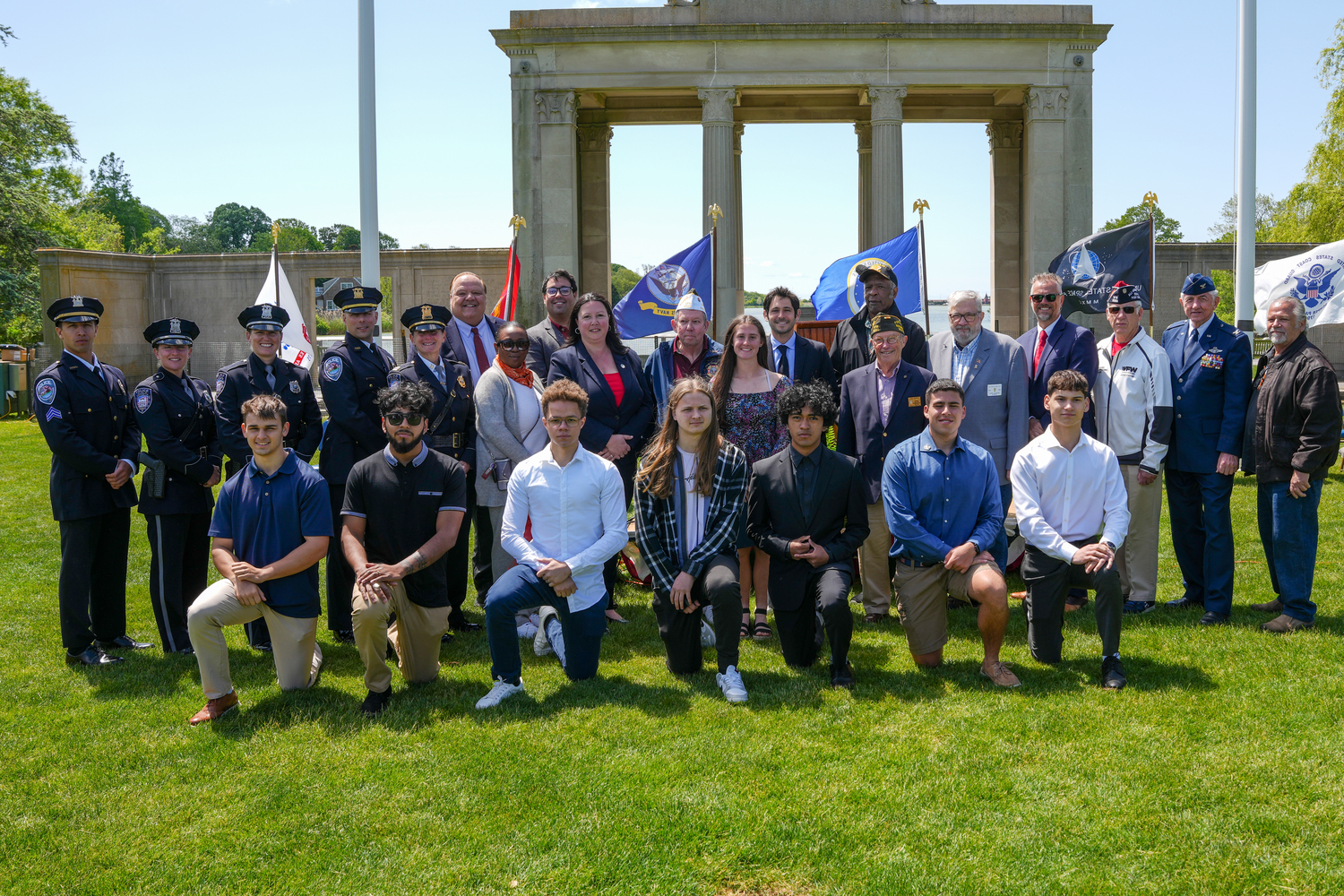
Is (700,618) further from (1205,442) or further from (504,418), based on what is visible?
(1205,442)

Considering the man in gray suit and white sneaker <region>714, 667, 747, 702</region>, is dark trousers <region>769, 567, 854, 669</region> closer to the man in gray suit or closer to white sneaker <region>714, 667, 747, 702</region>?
white sneaker <region>714, 667, 747, 702</region>

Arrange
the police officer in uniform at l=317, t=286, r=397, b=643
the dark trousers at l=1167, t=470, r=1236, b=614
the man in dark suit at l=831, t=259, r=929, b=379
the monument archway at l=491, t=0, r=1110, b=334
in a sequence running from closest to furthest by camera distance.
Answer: the police officer in uniform at l=317, t=286, r=397, b=643, the dark trousers at l=1167, t=470, r=1236, b=614, the man in dark suit at l=831, t=259, r=929, b=379, the monument archway at l=491, t=0, r=1110, b=334

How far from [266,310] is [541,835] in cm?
458

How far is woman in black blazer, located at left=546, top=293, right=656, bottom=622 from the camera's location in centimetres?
746

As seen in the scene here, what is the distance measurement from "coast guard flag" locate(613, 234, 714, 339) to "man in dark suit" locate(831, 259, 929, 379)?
309 cm

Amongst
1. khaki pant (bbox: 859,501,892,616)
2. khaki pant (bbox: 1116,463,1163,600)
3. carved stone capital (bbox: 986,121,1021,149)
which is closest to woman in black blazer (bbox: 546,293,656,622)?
khaki pant (bbox: 859,501,892,616)

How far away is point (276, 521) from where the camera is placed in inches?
226

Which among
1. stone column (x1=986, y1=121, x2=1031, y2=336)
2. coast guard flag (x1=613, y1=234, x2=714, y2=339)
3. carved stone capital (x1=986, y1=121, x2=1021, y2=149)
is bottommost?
coast guard flag (x1=613, y1=234, x2=714, y2=339)

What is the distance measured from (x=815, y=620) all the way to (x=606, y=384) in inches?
101

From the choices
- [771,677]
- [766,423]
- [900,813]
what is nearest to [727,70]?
[766,423]

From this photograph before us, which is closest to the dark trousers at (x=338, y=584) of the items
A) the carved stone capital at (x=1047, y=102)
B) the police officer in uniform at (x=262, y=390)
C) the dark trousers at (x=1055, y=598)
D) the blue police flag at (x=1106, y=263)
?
the police officer in uniform at (x=262, y=390)

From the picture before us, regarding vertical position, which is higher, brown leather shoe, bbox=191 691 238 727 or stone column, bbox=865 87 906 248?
stone column, bbox=865 87 906 248

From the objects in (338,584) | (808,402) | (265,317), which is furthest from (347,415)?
(808,402)

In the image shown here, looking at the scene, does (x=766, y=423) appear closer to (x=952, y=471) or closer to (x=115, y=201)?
(x=952, y=471)
